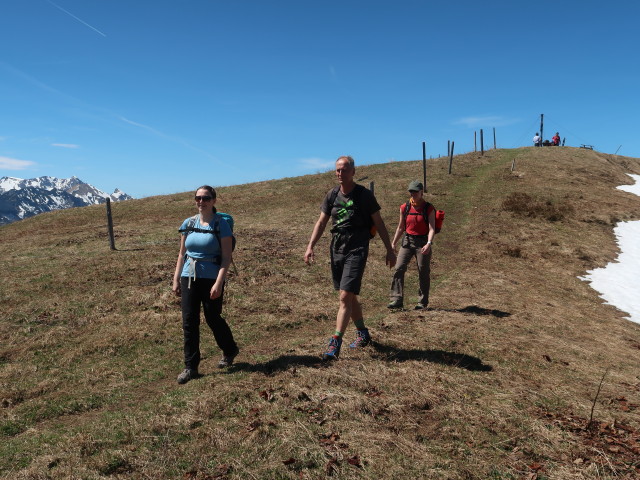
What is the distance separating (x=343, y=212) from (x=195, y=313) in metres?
2.68

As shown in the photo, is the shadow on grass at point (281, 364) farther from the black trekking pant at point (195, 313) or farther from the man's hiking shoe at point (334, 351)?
the black trekking pant at point (195, 313)

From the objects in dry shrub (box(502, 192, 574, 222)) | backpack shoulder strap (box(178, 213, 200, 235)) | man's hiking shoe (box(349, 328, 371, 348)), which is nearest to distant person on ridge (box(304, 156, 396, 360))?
man's hiking shoe (box(349, 328, 371, 348))

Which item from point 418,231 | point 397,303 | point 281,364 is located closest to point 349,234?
point 281,364

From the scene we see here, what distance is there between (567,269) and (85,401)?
16.7 m

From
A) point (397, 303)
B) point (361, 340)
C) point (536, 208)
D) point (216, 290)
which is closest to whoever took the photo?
point (216, 290)

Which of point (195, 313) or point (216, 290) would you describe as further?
point (195, 313)

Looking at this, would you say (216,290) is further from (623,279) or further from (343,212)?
(623,279)

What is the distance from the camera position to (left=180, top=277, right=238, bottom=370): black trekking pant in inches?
237

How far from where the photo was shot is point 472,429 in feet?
15.1

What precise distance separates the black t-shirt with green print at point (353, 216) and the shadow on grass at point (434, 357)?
1.95 m

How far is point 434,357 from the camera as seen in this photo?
672cm

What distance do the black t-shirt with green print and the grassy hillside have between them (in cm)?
187

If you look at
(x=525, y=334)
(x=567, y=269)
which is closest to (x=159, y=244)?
(x=525, y=334)

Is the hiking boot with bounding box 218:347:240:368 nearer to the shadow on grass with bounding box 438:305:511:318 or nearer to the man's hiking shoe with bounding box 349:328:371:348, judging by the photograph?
the man's hiking shoe with bounding box 349:328:371:348
